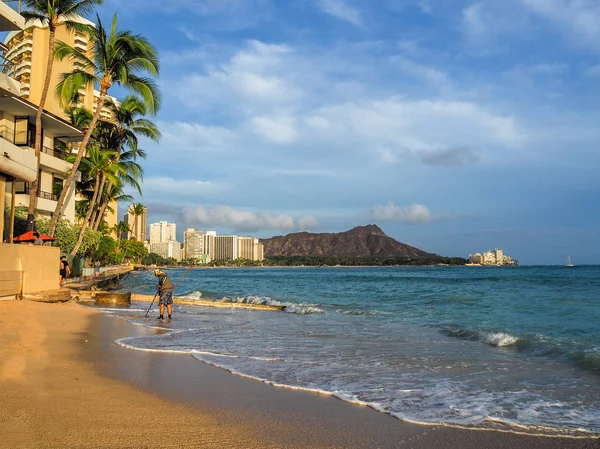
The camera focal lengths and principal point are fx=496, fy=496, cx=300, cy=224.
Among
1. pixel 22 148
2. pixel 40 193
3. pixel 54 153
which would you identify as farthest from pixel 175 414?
pixel 54 153

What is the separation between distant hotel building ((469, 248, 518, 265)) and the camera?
17512 cm

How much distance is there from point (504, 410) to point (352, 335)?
642 cm

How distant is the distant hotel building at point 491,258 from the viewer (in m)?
175

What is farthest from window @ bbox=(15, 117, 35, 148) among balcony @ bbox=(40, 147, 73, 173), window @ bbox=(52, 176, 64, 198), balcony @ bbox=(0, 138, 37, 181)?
balcony @ bbox=(0, 138, 37, 181)

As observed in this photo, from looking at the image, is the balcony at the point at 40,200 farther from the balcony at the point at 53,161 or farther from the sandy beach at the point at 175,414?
the sandy beach at the point at 175,414

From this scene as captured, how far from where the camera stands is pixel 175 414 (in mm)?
4391

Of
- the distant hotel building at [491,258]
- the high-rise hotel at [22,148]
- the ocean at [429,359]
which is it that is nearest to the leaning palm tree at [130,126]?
the high-rise hotel at [22,148]

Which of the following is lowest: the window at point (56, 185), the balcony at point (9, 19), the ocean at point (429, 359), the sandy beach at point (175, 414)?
the ocean at point (429, 359)

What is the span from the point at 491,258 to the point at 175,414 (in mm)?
185832

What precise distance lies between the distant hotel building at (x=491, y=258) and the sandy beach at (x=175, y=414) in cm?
18132

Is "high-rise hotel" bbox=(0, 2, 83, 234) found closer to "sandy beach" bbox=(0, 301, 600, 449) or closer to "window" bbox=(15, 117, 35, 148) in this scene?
"window" bbox=(15, 117, 35, 148)

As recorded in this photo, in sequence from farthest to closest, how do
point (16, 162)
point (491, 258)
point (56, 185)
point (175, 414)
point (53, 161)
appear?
point (491, 258) < point (56, 185) < point (53, 161) < point (16, 162) < point (175, 414)

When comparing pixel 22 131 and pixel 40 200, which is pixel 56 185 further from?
pixel 22 131

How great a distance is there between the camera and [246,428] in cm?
412
